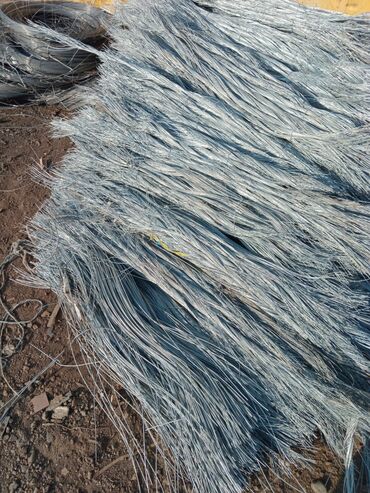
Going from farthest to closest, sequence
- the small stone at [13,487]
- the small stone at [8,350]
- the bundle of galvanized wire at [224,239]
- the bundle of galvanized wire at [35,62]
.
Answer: the bundle of galvanized wire at [35,62]
the small stone at [8,350]
the bundle of galvanized wire at [224,239]
the small stone at [13,487]

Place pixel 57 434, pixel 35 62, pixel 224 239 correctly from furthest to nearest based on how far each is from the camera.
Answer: pixel 35 62
pixel 224 239
pixel 57 434

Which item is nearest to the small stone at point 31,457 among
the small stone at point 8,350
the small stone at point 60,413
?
the small stone at point 60,413

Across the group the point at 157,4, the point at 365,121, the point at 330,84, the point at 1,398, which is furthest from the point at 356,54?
the point at 1,398

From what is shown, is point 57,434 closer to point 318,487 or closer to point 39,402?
point 39,402

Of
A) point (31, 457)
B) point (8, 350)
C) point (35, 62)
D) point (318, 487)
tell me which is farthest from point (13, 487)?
point (35, 62)

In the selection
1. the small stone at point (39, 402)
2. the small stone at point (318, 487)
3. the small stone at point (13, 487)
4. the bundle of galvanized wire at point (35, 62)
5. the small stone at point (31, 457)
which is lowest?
the small stone at point (13, 487)

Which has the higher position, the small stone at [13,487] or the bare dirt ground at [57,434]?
the bare dirt ground at [57,434]

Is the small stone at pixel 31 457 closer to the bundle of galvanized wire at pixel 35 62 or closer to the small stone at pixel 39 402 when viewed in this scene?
the small stone at pixel 39 402
